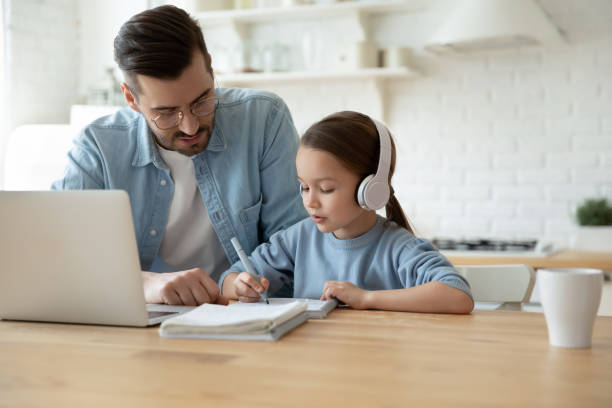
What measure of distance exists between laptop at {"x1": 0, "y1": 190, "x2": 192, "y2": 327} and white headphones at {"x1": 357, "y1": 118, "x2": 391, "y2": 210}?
1.80 ft

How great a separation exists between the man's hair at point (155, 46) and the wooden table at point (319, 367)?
2.29ft

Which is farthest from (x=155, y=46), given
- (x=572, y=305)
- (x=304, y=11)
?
(x=304, y=11)

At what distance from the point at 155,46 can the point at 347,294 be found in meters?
0.76

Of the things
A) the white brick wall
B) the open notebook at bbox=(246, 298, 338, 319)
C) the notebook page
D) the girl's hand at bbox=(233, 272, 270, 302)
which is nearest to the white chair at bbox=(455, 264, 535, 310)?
the open notebook at bbox=(246, 298, 338, 319)

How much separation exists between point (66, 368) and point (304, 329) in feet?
1.29

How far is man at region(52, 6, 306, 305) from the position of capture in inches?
65.5

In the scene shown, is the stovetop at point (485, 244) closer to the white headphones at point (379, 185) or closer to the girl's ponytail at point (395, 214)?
the girl's ponytail at point (395, 214)

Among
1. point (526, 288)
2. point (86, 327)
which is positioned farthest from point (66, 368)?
point (526, 288)

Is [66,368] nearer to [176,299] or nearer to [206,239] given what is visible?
[176,299]

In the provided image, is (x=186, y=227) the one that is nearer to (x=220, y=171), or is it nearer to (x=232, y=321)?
(x=220, y=171)

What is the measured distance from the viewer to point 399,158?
148 inches

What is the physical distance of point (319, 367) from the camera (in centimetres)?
90

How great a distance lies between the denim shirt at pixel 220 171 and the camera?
182 centimetres

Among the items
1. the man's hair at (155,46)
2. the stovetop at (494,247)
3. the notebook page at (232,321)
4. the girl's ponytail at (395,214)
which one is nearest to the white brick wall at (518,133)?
the stovetop at (494,247)
